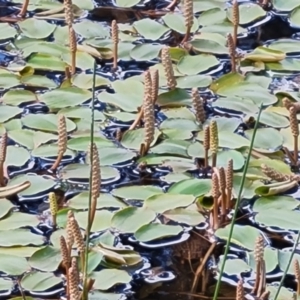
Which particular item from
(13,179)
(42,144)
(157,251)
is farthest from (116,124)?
(157,251)

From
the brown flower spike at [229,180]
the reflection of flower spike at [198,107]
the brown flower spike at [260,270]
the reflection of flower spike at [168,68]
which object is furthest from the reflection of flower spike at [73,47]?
the brown flower spike at [260,270]

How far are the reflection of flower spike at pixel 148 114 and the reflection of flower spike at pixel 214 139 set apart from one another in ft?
0.42

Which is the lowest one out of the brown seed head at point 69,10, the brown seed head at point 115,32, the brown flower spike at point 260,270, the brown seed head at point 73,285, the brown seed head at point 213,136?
the brown flower spike at point 260,270

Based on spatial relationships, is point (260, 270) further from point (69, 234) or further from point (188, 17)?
point (188, 17)

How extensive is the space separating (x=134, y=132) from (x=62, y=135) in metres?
0.22

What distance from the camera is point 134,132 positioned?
1841 mm

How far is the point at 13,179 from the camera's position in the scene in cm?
170

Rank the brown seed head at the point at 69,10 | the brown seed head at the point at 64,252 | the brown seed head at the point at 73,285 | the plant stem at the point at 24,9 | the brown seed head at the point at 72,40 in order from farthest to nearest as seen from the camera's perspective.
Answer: the plant stem at the point at 24,9, the brown seed head at the point at 69,10, the brown seed head at the point at 72,40, the brown seed head at the point at 64,252, the brown seed head at the point at 73,285

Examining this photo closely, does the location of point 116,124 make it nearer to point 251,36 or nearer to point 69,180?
point 69,180

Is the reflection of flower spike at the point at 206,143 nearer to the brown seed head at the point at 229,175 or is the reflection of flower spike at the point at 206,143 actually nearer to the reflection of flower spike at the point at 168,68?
the brown seed head at the point at 229,175

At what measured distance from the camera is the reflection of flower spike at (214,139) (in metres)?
1.60

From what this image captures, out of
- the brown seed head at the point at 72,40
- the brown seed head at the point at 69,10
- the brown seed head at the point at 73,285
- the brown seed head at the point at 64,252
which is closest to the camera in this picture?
the brown seed head at the point at 73,285

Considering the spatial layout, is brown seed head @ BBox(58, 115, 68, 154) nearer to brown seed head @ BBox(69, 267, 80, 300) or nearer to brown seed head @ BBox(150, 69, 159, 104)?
brown seed head @ BBox(150, 69, 159, 104)

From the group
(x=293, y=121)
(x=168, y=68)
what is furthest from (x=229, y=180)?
(x=168, y=68)
